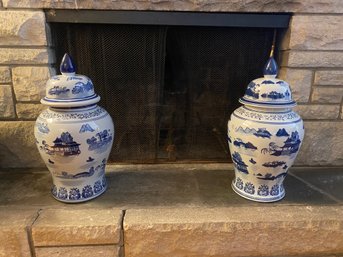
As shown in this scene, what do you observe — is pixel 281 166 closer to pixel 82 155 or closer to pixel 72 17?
pixel 82 155

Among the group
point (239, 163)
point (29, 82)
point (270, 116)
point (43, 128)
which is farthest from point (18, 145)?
point (270, 116)

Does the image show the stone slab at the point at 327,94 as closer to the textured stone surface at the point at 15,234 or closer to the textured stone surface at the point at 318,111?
the textured stone surface at the point at 318,111

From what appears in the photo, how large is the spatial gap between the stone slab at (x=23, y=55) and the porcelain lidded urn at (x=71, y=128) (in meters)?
0.24

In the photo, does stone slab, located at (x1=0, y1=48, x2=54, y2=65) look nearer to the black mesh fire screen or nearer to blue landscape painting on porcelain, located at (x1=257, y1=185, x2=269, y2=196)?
the black mesh fire screen

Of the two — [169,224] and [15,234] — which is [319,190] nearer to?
[169,224]

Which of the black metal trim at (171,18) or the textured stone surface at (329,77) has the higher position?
the black metal trim at (171,18)

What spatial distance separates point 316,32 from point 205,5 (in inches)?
17.1

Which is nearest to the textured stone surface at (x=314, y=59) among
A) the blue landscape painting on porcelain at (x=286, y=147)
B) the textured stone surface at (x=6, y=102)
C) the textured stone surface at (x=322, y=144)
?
the textured stone surface at (x=322, y=144)

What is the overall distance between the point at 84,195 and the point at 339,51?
1.09 metres

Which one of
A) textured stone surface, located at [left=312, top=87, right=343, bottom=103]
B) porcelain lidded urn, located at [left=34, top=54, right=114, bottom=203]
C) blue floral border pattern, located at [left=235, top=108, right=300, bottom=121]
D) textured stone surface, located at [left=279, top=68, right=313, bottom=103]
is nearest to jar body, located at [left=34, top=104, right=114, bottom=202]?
porcelain lidded urn, located at [left=34, top=54, right=114, bottom=203]

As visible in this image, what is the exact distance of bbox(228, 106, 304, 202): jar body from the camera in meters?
0.95

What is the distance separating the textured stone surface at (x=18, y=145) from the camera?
121 cm

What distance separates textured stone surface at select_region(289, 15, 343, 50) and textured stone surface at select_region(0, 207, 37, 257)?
43.9 inches

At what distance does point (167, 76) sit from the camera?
4.31ft
